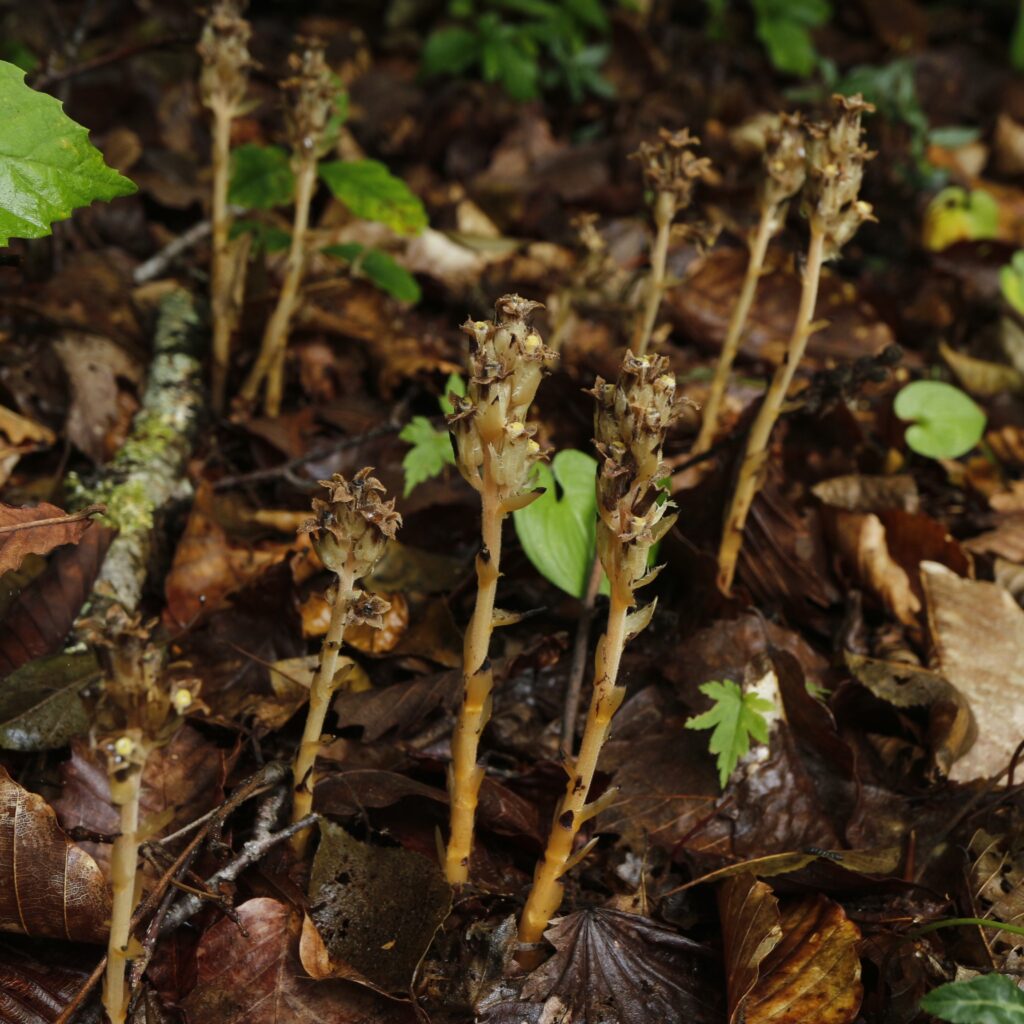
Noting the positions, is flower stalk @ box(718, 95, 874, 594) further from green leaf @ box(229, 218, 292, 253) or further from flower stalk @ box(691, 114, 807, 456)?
green leaf @ box(229, 218, 292, 253)

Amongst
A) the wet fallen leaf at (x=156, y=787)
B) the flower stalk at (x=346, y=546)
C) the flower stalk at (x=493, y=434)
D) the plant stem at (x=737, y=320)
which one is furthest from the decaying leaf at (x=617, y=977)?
the plant stem at (x=737, y=320)

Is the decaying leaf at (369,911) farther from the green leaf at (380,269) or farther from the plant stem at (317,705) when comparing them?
the green leaf at (380,269)

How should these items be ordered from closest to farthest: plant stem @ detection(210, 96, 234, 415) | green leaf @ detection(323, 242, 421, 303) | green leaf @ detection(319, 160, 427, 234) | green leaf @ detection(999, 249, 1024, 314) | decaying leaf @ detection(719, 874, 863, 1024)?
decaying leaf @ detection(719, 874, 863, 1024), plant stem @ detection(210, 96, 234, 415), green leaf @ detection(319, 160, 427, 234), green leaf @ detection(323, 242, 421, 303), green leaf @ detection(999, 249, 1024, 314)

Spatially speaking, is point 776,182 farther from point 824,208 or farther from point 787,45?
point 787,45

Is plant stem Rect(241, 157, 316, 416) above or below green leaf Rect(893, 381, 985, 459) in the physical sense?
above

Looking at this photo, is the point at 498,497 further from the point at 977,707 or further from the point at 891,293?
the point at 891,293

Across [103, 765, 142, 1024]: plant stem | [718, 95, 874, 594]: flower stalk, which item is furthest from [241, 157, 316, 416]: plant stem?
[103, 765, 142, 1024]: plant stem
